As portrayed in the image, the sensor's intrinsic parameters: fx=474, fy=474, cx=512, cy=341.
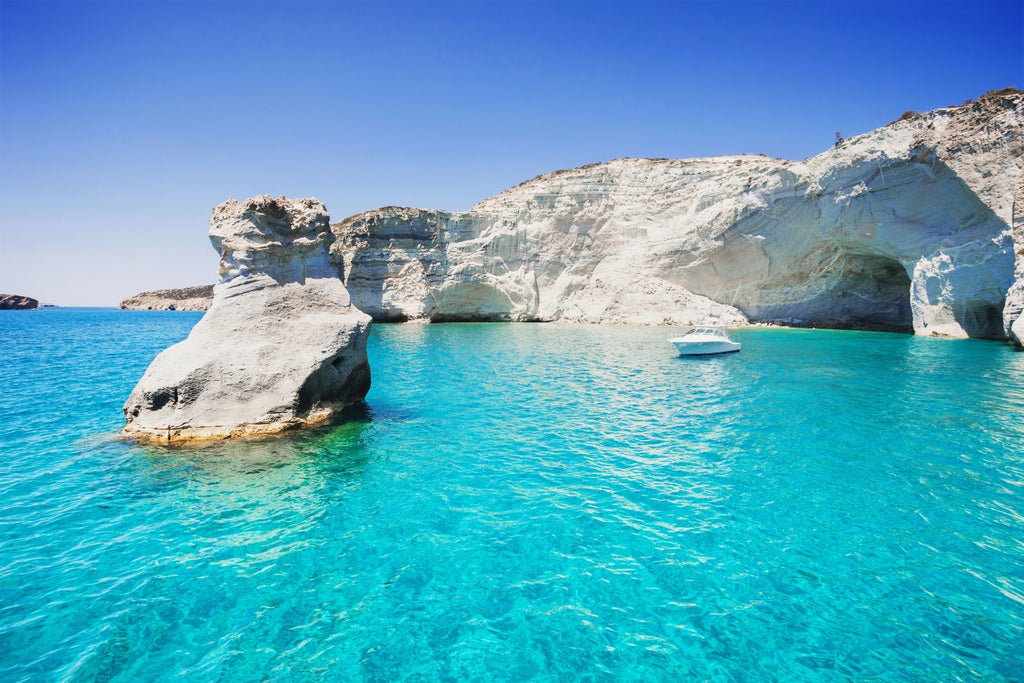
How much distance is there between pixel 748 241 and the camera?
157 feet

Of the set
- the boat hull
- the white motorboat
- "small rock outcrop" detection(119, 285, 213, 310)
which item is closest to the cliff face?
the white motorboat

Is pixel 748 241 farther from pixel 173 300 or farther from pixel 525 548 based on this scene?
pixel 173 300

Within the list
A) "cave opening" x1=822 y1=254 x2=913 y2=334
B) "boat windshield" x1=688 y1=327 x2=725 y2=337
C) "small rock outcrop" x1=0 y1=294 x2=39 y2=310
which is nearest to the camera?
"boat windshield" x1=688 y1=327 x2=725 y2=337

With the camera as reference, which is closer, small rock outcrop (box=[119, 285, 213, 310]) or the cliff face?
the cliff face

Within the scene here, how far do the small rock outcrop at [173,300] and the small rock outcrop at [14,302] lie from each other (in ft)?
84.7

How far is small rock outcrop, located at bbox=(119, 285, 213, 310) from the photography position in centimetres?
14100

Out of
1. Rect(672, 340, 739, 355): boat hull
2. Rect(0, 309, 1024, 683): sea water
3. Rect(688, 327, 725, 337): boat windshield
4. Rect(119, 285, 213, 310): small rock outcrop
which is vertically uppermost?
Rect(119, 285, 213, 310): small rock outcrop

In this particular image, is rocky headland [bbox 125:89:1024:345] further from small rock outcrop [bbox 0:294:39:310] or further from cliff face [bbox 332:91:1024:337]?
small rock outcrop [bbox 0:294:39:310]

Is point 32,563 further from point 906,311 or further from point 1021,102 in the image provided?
point 906,311

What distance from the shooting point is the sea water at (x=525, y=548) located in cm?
503

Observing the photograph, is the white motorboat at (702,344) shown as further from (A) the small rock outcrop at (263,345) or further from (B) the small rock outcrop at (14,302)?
(B) the small rock outcrop at (14,302)

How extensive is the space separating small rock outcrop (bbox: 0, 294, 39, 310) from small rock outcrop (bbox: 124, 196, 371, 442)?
187m

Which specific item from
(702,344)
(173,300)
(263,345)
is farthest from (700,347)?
(173,300)

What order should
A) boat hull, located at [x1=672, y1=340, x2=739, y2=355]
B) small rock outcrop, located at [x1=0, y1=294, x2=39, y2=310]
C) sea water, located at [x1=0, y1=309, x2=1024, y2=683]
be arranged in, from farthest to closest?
small rock outcrop, located at [x1=0, y1=294, x2=39, y2=310]
boat hull, located at [x1=672, y1=340, x2=739, y2=355]
sea water, located at [x1=0, y1=309, x2=1024, y2=683]
